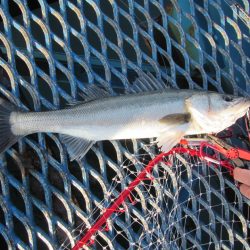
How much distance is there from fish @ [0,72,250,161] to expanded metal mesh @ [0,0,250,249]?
161 mm

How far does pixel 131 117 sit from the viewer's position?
240 centimetres

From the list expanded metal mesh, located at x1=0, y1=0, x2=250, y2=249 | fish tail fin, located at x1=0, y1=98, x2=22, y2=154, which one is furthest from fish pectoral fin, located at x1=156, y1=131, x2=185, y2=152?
fish tail fin, located at x1=0, y1=98, x2=22, y2=154

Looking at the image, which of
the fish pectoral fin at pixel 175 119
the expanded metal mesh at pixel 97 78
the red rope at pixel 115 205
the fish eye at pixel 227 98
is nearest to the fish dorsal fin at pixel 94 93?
the expanded metal mesh at pixel 97 78

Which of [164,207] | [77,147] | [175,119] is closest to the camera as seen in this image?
[175,119]

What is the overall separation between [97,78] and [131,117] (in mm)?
464

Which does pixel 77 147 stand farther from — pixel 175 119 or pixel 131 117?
pixel 175 119

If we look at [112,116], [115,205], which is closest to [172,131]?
[112,116]

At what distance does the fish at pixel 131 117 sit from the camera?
2.39m

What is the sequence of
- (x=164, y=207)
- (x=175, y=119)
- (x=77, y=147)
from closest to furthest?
(x=175, y=119) < (x=77, y=147) < (x=164, y=207)

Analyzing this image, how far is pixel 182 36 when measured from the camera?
9.19 feet

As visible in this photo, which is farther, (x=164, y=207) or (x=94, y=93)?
(x=164, y=207)

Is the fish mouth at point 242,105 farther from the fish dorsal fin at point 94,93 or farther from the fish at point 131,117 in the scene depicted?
the fish dorsal fin at point 94,93

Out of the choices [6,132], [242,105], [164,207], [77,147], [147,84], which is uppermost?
[242,105]

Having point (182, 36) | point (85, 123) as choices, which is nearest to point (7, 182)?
point (85, 123)
